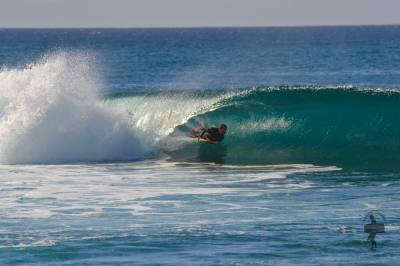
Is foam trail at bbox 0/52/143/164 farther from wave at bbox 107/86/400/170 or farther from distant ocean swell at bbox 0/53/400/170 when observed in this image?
wave at bbox 107/86/400/170

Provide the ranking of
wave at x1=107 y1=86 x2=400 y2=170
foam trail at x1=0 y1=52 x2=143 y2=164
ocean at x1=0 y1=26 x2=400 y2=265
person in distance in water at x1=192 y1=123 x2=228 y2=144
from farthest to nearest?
wave at x1=107 y1=86 x2=400 y2=170
foam trail at x1=0 y1=52 x2=143 y2=164
person in distance in water at x1=192 y1=123 x2=228 y2=144
ocean at x1=0 y1=26 x2=400 y2=265

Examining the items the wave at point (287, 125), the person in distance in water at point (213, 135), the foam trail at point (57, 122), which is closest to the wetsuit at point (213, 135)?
the person in distance in water at point (213, 135)

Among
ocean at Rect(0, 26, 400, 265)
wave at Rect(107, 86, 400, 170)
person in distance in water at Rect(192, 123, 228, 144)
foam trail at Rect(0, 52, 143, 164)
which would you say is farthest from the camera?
wave at Rect(107, 86, 400, 170)

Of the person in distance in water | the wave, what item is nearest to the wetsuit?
the person in distance in water

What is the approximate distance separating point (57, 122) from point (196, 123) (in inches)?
151

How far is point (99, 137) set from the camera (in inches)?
1010

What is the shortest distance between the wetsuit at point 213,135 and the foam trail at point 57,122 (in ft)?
6.17

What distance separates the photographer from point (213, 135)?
2433 cm

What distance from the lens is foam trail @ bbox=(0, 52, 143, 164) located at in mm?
24688

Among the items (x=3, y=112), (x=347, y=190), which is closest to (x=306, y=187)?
(x=347, y=190)

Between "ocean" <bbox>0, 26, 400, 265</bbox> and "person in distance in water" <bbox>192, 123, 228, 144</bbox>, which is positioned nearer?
"ocean" <bbox>0, 26, 400, 265</bbox>

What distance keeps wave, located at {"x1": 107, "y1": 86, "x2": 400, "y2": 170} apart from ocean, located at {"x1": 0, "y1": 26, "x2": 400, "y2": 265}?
43 millimetres

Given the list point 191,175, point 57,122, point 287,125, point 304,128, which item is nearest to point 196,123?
point 287,125

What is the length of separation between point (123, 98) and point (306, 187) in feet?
43.4
